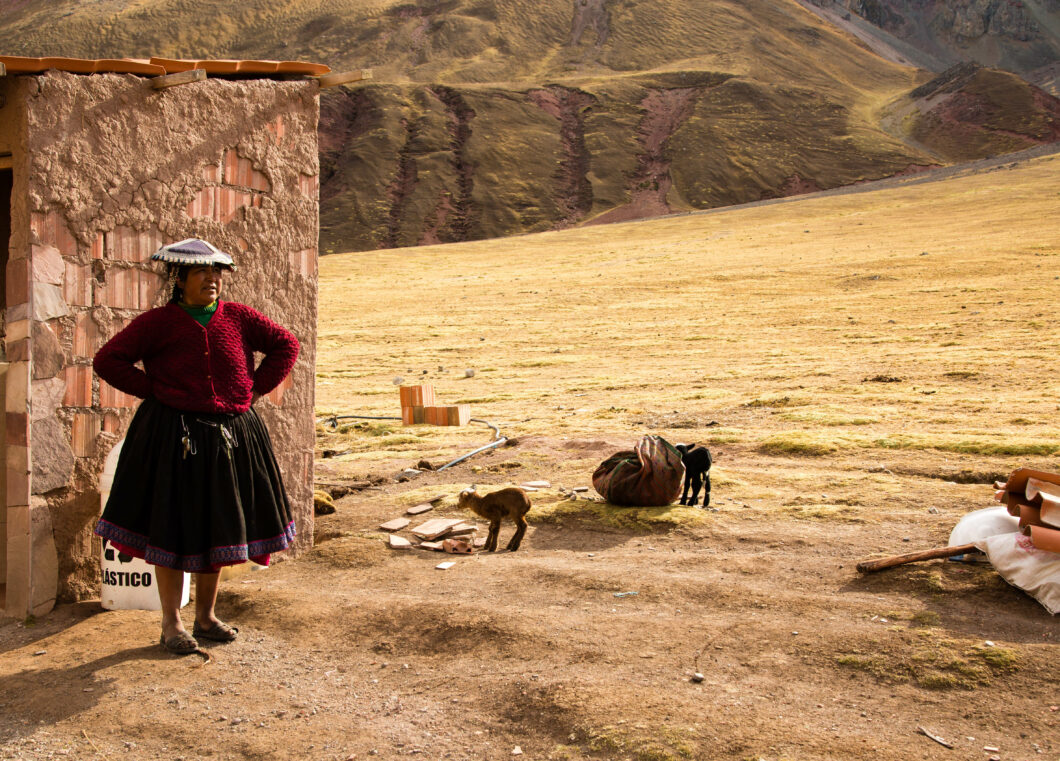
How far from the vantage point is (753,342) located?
874 inches

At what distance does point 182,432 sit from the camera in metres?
5.25

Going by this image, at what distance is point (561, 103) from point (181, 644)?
124282mm

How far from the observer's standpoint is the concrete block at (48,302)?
621 cm

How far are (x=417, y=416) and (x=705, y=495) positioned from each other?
6.98 metres

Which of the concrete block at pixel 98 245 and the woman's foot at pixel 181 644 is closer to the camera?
the woman's foot at pixel 181 644

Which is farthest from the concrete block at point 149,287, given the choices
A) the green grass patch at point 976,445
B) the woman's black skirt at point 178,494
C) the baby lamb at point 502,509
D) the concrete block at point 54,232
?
the green grass patch at point 976,445

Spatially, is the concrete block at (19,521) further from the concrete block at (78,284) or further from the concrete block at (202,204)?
the concrete block at (202,204)

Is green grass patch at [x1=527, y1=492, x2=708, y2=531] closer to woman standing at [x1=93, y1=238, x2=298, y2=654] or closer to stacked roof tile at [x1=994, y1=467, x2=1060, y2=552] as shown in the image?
stacked roof tile at [x1=994, y1=467, x2=1060, y2=552]

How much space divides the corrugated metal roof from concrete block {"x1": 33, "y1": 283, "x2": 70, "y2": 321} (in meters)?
1.38

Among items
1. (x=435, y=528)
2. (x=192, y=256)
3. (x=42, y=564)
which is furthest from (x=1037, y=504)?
(x=42, y=564)

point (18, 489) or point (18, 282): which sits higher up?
point (18, 282)

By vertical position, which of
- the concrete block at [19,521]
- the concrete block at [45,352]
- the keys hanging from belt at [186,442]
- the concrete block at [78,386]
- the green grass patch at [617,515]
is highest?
the concrete block at [45,352]

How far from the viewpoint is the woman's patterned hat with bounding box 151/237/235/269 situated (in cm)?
517

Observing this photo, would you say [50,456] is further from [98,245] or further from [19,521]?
[98,245]
